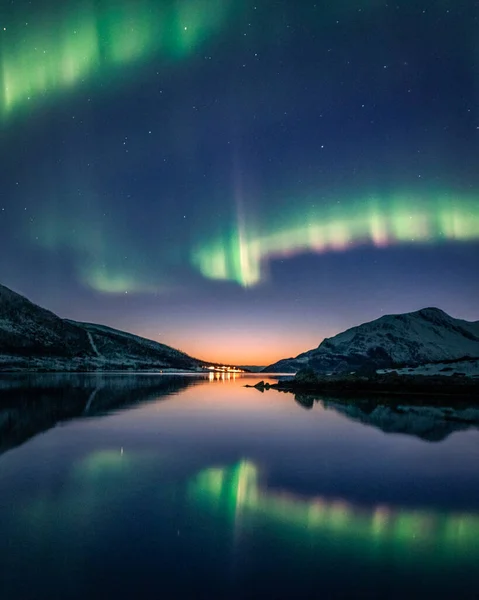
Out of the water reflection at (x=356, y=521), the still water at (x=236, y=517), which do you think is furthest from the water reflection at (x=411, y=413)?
the water reflection at (x=356, y=521)

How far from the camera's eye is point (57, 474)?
20000 millimetres

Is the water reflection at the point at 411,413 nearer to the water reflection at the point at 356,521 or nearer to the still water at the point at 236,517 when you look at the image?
the still water at the point at 236,517

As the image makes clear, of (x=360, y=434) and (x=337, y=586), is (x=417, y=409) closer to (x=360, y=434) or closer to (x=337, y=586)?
(x=360, y=434)

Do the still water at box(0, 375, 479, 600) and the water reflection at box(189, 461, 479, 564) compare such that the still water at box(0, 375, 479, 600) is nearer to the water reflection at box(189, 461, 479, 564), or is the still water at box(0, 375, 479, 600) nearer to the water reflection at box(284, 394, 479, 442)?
the water reflection at box(189, 461, 479, 564)

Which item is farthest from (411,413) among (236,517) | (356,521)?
(236,517)

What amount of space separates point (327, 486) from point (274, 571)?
868 cm

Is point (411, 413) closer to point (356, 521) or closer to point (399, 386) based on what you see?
point (399, 386)

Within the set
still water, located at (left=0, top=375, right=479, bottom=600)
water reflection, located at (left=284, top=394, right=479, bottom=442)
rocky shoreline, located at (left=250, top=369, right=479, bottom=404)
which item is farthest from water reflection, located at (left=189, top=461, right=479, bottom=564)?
rocky shoreline, located at (left=250, top=369, right=479, bottom=404)

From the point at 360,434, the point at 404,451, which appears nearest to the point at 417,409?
the point at 360,434

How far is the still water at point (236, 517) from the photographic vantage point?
1000cm

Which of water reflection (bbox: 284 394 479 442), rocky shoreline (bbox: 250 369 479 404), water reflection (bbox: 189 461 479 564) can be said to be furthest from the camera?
rocky shoreline (bbox: 250 369 479 404)

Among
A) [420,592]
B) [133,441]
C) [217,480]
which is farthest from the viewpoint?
[133,441]

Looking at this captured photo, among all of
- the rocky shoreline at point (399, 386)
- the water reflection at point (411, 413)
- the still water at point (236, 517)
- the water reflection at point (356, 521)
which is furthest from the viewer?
the rocky shoreline at point (399, 386)

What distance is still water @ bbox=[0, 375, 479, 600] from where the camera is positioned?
10.0m
